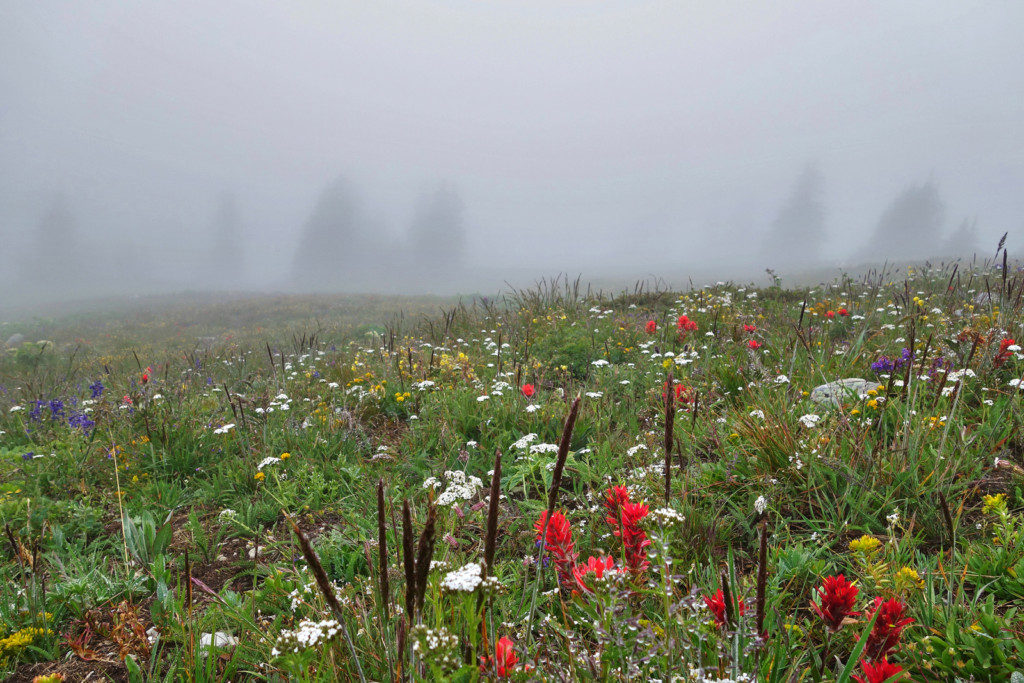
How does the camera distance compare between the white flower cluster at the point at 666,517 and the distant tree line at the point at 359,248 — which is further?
the distant tree line at the point at 359,248

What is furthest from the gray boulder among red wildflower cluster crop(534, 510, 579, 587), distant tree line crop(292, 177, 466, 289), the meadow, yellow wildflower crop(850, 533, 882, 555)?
distant tree line crop(292, 177, 466, 289)

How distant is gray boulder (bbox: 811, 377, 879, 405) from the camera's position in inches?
127

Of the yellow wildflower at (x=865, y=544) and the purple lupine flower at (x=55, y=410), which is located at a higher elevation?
the yellow wildflower at (x=865, y=544)

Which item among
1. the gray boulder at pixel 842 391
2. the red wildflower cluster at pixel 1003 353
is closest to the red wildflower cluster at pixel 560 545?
the gray boulder at pixel 842 391

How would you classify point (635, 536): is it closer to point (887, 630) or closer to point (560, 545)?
point (560, 545)

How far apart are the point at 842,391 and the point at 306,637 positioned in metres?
3.71

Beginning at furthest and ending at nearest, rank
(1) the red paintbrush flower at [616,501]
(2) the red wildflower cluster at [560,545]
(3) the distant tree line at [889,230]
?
(3) the distant tree line at [889,230] < (1) the red paintbrush flower at [616,501] < (2) the red wildflower cluster at [560,545]

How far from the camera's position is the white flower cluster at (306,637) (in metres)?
1.08

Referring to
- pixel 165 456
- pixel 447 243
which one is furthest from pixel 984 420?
pixel 447 243

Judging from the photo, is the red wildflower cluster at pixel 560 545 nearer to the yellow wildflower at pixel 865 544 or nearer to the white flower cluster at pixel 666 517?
the white flower cluster at pixel 666 517

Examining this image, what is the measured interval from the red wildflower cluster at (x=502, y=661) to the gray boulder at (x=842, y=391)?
284cm

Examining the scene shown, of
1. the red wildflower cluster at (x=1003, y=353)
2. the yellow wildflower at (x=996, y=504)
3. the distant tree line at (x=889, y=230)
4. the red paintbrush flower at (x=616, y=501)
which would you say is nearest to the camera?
the red paintbrush flower at (x=616, y=501)

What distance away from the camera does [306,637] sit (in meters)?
1.08

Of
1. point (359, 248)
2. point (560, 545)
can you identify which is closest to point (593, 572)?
point (560, 545)
